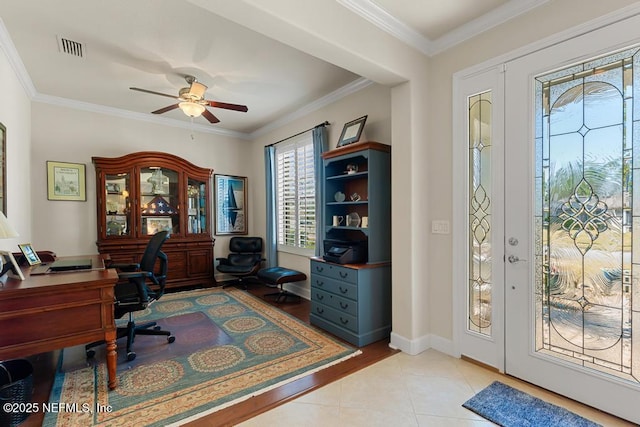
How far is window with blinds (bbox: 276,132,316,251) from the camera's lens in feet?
14.6

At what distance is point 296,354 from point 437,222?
1753 millimetres

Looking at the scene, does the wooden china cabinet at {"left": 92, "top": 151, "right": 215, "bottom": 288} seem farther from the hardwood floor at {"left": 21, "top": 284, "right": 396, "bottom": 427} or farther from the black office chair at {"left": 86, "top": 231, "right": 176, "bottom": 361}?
the hardwood floor at {"left": 21, "top": 284, "right": 396, "bottom": 427}

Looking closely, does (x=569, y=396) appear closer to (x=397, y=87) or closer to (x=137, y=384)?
(x=397, y=87)

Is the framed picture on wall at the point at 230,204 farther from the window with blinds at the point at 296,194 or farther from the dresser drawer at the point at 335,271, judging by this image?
the dresser drawer at the point at 335,271

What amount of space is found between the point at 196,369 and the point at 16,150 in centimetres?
305

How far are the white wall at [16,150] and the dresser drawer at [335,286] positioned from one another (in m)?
3.05

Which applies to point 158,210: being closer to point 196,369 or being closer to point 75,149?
point 75,149

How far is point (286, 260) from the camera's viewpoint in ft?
16.5

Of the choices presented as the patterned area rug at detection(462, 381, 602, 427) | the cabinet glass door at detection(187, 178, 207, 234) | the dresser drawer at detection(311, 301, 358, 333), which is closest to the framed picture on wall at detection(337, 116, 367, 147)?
the dresser drawer at detection(311, 301, 358, 333)

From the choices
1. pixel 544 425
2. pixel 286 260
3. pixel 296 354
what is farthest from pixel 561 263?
pixel 286 260

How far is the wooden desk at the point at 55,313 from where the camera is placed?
1.76 metres

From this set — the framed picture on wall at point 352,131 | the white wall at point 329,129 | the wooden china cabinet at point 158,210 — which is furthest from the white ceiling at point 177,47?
the wooden china cabinet at point 158,210

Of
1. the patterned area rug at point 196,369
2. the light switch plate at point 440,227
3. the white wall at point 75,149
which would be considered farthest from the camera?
the white wall at point 75,149

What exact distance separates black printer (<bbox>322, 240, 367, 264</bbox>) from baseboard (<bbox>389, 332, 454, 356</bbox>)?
0.79 meters
